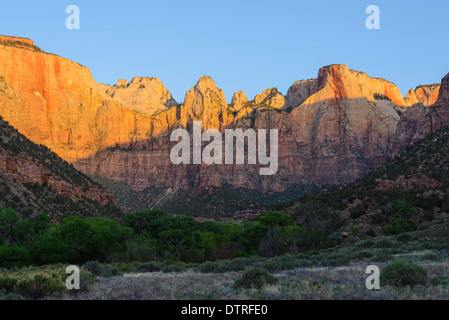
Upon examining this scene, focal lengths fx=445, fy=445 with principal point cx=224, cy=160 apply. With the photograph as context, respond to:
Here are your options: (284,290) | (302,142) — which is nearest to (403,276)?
(284,290)

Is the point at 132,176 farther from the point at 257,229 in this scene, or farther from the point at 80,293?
the point at 80,293

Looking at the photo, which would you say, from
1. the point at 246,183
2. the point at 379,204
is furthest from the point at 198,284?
the point at 246,183

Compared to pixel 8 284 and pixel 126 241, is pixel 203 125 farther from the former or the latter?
pixel 8 284

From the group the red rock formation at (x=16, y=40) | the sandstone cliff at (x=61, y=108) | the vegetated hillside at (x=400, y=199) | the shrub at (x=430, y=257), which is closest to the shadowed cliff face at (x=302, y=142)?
the sandstone cliff at (x=61, y=108)

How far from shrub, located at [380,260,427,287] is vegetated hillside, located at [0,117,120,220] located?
4545 cm

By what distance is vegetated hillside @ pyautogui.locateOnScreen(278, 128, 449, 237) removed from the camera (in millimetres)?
49638

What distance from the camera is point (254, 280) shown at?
49.3ft

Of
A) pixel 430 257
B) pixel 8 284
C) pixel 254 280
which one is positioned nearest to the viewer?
pixel 8 284

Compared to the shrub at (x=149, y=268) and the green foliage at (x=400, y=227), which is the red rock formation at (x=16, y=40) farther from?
the shrub at (x=149, y=268)

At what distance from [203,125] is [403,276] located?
158m

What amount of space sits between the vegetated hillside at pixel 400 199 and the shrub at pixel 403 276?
32612 mm

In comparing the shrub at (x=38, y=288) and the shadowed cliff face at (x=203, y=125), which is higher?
the shadowed cliff face at (x=203, y=125)

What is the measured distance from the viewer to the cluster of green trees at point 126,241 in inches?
1368
